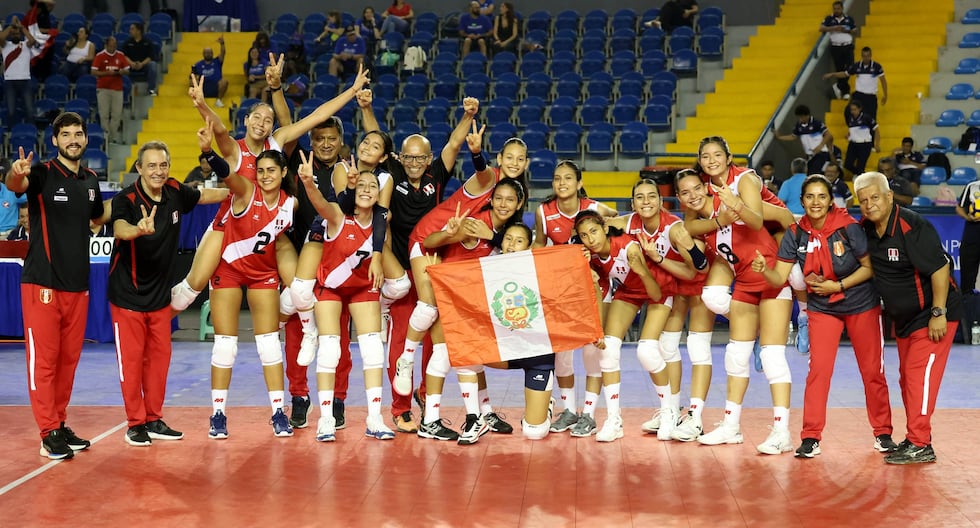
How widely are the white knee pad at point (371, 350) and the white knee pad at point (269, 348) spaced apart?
1.85ft

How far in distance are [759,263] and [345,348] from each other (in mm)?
2944

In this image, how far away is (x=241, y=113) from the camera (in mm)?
17391

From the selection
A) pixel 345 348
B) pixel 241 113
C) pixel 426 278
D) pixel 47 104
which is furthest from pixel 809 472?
pixel 47 104

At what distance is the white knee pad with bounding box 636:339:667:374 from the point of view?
6973 mm

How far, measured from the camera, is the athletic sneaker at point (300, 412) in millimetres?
7348

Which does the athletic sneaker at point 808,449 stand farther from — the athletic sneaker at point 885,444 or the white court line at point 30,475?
the white court line at point 30,475

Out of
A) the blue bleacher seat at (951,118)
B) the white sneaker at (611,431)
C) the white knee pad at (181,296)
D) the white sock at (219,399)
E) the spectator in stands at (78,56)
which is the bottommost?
the white sneaker at (611,431)

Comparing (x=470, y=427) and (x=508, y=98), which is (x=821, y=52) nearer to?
(x=508, y=98)

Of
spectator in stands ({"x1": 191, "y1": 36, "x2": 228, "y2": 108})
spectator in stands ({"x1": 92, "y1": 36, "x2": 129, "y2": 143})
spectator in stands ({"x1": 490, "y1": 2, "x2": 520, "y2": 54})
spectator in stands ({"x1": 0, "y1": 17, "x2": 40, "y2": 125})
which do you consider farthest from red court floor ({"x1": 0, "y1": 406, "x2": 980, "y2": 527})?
spectator in stands ({"x1": 490, "y1": 2, "x2": 520, "y2": 54})

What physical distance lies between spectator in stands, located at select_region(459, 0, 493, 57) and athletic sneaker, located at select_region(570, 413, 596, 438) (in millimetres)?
12308

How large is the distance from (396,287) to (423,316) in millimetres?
314

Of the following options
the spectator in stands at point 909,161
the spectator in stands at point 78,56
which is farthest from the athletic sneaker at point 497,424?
the spectator in stands at point 78,56

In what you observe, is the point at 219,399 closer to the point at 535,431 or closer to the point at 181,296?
the point at 181,296

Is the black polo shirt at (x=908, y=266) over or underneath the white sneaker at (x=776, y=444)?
over
